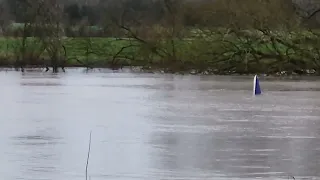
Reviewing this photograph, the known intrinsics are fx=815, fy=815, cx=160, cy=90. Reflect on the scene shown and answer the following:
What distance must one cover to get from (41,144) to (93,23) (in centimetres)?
2467

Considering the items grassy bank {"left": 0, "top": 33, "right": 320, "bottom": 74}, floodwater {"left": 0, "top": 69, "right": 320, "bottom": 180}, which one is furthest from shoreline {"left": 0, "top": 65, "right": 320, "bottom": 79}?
floodwater {"left": 0, "top": 69, "right": 320, "bottom": 180}

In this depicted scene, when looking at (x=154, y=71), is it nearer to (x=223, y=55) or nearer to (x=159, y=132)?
(x=223, y=55)

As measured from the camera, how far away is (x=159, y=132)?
39.0 ft

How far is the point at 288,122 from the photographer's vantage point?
13.3m

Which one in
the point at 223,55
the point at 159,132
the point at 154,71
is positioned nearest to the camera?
the point at 159,132

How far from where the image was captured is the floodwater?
28.7ft

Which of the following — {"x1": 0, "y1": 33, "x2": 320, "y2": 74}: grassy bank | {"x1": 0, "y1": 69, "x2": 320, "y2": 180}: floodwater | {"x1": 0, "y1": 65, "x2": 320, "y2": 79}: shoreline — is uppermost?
{"x1": 0, "y1": 33, "x2": 320, "y2": 74}: grassy bank

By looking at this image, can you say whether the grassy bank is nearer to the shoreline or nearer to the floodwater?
the shoreline

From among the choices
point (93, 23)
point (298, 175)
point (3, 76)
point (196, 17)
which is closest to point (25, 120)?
point (298, 175)

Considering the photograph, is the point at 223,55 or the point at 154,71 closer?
the point at 223,55

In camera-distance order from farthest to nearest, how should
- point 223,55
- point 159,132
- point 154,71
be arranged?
point 154,71 < point 223,55 < point 159,132

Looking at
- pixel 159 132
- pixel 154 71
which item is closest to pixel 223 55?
pixel 154 71

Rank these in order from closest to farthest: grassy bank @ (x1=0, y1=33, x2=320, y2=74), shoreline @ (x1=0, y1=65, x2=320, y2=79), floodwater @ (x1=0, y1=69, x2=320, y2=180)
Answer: floodwater @ (x1=0, y1=69, x2=320, y2=180) < shoreline @ (x1=0, y1=65, x2=320, y2=79) < grassy bank @ (x1=0, y1=33, x2=320, y2=74)

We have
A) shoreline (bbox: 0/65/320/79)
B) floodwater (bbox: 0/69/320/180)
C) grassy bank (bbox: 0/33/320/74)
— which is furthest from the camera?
grassy bank (bbox: 0/33/320/74)
